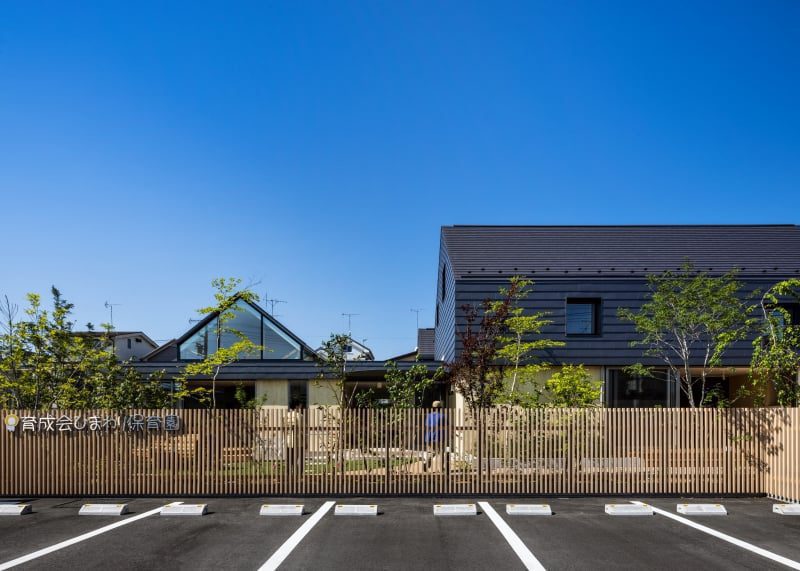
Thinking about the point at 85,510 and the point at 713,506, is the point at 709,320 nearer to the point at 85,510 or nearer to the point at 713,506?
the point at 713,506

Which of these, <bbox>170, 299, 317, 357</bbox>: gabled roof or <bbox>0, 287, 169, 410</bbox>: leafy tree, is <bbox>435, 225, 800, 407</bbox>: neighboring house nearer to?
<bbox>170, 299, 317, 357</bbox>: gabled roof

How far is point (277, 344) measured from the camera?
2156 centimetres

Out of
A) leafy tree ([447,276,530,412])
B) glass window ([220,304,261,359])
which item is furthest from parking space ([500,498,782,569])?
glass window ([220,304,261,359])

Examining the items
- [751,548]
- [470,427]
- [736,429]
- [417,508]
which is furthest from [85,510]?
[736,429]

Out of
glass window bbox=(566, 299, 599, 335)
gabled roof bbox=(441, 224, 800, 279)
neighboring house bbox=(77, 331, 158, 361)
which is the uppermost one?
gabled roof bbox=(441, 224, 800, 279)

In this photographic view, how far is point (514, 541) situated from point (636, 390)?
1133 centimetres

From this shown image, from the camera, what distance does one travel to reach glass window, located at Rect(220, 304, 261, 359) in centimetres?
2062

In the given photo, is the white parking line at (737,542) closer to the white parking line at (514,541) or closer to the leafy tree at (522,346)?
the white parking line at (514,541)

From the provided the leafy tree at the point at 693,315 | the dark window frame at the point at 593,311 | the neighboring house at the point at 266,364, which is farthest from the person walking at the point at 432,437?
the neighboring house at the point at 266,364

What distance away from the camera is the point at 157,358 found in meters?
23.1

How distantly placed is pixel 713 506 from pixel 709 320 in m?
5.07

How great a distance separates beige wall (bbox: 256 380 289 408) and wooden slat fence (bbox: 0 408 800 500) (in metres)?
8.76

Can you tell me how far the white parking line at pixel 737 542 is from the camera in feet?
25.3

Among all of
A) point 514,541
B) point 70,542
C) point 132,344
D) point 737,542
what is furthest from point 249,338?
point 132,344
